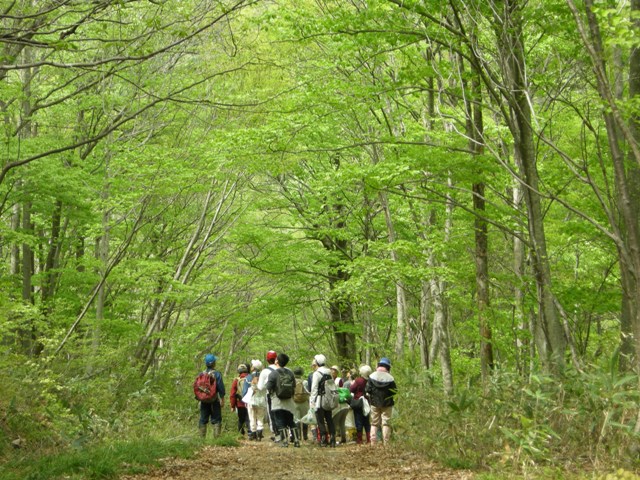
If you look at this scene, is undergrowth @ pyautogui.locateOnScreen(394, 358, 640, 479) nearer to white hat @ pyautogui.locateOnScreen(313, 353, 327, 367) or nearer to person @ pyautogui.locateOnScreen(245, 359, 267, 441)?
white hat @ pyautogui.locateOnScreen(313, 353, 327, 367)

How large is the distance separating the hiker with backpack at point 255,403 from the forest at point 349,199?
164 centimetres

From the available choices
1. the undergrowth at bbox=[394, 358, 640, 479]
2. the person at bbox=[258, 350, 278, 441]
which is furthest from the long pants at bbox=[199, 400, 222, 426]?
the undergrowth at bbox=[394, 358, 640, 479]

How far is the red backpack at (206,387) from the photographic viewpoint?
1299 centimetres

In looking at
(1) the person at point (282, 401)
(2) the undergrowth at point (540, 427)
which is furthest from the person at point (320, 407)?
(2) the undergrowth at point (540, 427)

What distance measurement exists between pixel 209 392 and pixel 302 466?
3734 millimetres

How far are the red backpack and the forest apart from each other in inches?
33.3

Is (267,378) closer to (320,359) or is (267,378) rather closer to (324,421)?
(320,359)

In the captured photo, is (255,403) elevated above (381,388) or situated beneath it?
situated beneath

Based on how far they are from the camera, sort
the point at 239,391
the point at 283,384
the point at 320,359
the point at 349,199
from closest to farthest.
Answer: the point at 283,384 → the point at 320,359 → the point at 239,391 → the point at 349,199

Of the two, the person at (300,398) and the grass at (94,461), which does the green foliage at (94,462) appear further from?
the person at (300,398)

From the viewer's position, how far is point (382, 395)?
1303cm

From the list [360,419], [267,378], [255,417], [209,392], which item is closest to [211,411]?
[209,392]

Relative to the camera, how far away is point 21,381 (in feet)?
32.9

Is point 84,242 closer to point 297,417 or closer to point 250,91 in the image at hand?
point 250,91
